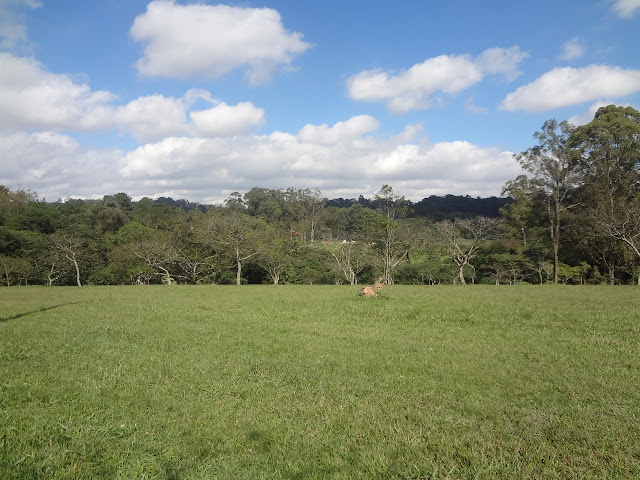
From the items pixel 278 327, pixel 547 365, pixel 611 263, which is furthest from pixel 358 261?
pixel 547 365

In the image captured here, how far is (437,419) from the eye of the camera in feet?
17.9

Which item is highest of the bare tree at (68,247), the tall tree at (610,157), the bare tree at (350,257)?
the tall tree at (610,157)

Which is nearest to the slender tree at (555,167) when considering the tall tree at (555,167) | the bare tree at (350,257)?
the tall tree at (555,167)

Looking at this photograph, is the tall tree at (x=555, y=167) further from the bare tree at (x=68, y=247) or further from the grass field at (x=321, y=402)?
the bare tree at (x=68, y=247)

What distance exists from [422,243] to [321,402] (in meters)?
40.4

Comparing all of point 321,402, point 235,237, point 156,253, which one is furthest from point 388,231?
point 321,402

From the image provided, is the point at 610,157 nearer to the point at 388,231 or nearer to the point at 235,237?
the point at 388,231

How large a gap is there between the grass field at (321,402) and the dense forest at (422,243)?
2382cm

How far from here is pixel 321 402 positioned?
20.0ft

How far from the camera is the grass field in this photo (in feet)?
14.4

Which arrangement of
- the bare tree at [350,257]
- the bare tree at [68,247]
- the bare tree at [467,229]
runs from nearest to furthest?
1. the bare tree at [467,229]
2. the bare tree at [68,247]
3. the bare tree at [350,257]

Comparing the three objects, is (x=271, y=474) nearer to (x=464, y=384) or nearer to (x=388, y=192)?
(x=464, y=384)

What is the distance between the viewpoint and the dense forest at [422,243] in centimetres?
3109

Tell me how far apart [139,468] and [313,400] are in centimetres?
278
